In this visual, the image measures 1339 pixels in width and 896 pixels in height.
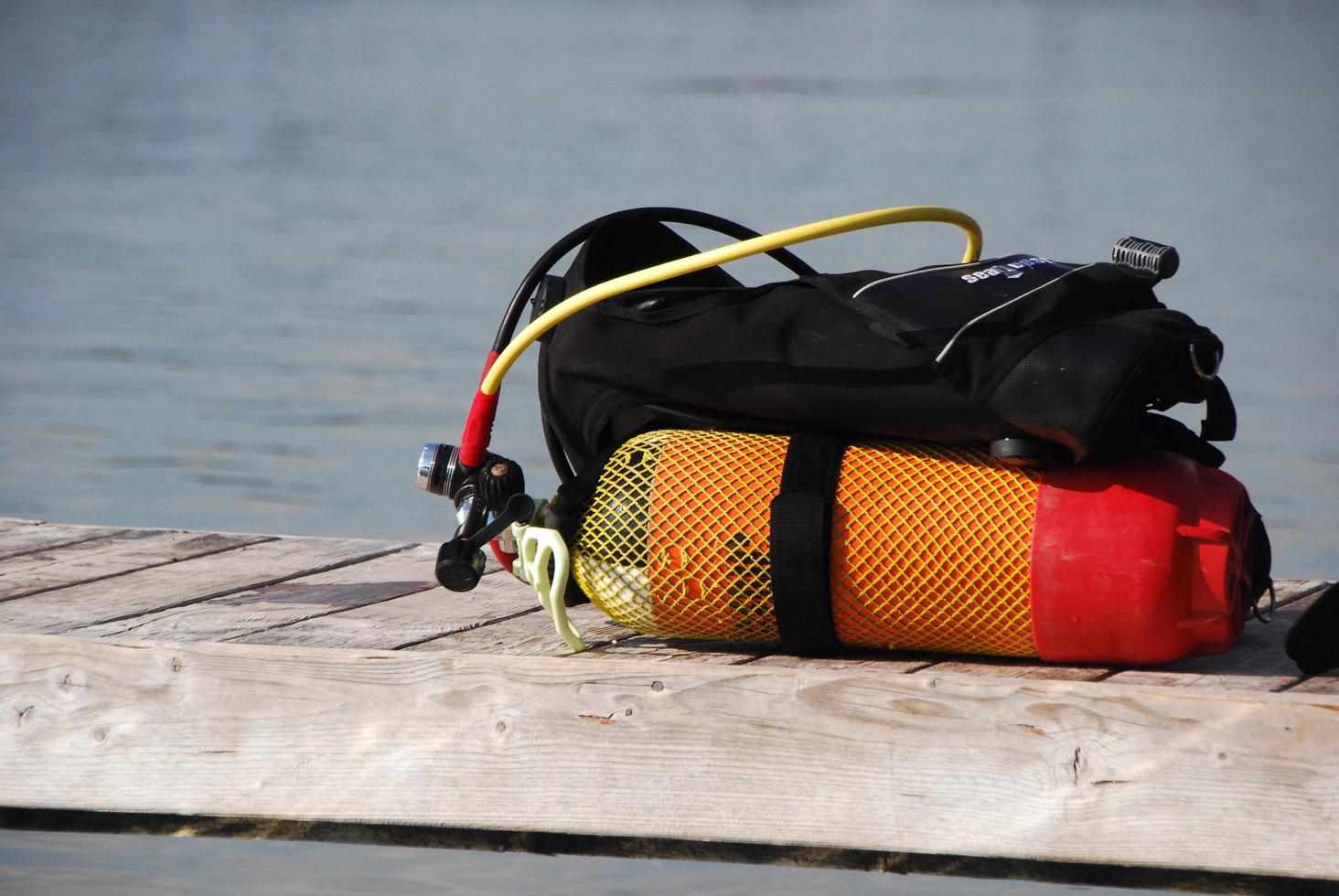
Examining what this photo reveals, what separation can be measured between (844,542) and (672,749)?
0.38 m

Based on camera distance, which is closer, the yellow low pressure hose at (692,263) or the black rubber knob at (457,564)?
the yellow low pressure hose at (692,263)

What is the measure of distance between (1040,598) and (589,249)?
87cm

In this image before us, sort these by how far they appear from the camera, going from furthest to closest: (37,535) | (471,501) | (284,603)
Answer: (37,535) → (284,603) → (471,501)

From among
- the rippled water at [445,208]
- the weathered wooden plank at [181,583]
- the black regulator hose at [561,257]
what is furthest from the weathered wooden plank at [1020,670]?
the rippled water at [445,208]

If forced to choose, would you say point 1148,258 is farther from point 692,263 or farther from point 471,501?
point 471,501

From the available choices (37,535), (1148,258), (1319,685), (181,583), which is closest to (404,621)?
(181,583)

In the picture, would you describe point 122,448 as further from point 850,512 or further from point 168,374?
point 850,512

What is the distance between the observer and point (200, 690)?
8.59 feet

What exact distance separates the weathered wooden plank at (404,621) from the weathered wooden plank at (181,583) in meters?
0.32

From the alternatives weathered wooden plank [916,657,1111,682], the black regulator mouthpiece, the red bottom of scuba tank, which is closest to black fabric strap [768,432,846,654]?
weathered wooden plank [916,657,1111,682]

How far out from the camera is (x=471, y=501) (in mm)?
2672

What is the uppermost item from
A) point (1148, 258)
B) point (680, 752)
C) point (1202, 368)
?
point (1148, 258)

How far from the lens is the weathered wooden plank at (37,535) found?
3.59 meters

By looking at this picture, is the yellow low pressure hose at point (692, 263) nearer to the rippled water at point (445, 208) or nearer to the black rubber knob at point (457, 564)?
the black rubber knob at point (457, 564)
